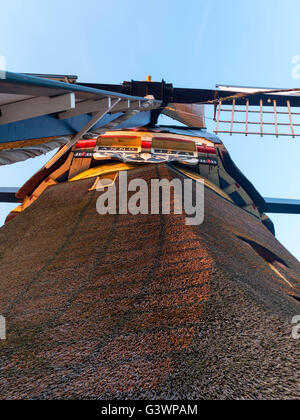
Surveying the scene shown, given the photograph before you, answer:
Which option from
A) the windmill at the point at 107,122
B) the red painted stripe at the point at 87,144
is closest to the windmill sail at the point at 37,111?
the windmill at the point at 107,122

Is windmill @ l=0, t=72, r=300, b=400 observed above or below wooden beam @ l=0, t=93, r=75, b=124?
below

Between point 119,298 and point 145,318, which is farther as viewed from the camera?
point 119,298

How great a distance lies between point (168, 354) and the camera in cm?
171

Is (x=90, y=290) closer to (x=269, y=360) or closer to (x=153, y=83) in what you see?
(x=269, y=360)

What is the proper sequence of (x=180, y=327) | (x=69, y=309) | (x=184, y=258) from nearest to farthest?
1. (x=180, y=327)
2. (x=69, y=309)
3. (x=184, y=258)

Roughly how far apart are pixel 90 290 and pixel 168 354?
1132mm

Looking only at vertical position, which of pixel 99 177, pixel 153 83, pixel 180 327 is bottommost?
pixel 180 327

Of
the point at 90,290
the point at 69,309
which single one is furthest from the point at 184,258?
the point at 69,309

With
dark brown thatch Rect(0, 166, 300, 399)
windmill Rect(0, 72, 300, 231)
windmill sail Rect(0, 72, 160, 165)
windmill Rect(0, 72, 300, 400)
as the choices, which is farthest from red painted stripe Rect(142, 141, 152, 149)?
dark brown thatch Rect(0, 166, 300, 399)

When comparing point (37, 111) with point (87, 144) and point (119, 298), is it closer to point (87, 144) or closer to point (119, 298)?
point (119, 298)

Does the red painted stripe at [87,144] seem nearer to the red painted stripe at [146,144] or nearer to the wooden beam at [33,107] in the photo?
the red painted stripe at [146,144]

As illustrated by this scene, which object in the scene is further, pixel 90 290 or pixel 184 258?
pixel 184 258

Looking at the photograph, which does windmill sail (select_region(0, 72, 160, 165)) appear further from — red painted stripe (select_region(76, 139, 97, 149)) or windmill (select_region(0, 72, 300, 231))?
red painted stripe (select_region(76, 139, 97, 149))

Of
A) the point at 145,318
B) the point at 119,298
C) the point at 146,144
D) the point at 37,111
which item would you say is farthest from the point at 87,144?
the point at 145,318
